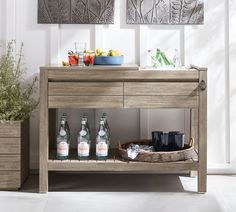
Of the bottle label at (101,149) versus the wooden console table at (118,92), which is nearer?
Answer: the wooden console table at (118,92)

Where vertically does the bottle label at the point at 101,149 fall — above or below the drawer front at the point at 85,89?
below

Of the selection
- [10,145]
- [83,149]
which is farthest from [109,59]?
[10,145]

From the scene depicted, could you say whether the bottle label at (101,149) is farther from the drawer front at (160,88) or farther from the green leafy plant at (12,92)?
the green leafy plant at (12,92)

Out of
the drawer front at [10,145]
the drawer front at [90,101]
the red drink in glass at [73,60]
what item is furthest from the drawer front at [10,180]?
the red drink in glass at [73,60]

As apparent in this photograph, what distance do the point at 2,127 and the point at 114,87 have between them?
31.8 inches

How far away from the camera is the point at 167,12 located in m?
4.08

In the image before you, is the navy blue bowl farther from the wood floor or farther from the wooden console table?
the wood floor

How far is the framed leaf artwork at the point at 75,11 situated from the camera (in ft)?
13.3

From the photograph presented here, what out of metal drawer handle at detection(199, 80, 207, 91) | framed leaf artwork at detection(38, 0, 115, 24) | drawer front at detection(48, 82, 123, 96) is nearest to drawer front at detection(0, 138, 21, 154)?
drawer front at detection(48, 82, 123, 96)

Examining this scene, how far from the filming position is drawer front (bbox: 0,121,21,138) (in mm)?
3570

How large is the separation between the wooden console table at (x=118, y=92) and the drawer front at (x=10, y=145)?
0.18m

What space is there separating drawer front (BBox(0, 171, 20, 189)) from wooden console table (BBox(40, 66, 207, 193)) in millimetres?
192

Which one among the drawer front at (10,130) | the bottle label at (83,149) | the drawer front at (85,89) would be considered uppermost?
the drawer front at (85,89)

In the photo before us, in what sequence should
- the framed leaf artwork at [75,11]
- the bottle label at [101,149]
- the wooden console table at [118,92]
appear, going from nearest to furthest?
the wooden console table at [118,92]
the bottle label at [101,149]
the framed leaf artwork at [75,11]
